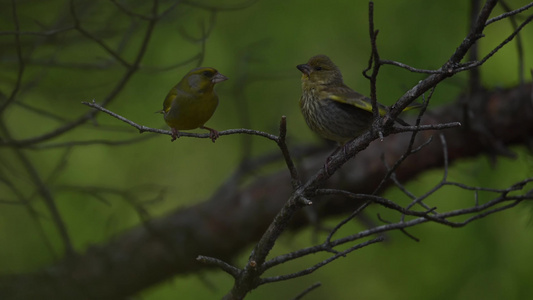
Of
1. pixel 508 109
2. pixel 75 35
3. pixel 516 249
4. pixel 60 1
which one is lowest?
pixel 516 249

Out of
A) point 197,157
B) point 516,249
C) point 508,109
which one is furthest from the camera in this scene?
point 197,157

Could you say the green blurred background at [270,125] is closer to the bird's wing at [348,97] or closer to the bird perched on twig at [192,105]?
the bird's wing at [348,97]

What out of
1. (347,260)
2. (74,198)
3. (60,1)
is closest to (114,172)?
(74,198)

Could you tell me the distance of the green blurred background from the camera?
6969mm

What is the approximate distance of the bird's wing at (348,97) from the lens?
12.0ft

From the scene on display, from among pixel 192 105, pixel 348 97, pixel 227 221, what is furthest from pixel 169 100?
pixel 227 221

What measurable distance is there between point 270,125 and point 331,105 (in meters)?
3.09

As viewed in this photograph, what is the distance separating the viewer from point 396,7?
24.5 feet

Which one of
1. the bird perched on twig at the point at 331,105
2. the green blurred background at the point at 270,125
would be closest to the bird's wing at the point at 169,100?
the bird perched on twig at the point at 331,105

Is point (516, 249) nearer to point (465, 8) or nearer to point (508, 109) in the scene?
point (508, 109)

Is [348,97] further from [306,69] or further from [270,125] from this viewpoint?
[270,125]

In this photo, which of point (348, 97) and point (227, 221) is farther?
point (227, 221)

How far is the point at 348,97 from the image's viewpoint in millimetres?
3973

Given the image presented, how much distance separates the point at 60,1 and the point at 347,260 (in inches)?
165
